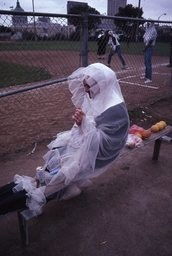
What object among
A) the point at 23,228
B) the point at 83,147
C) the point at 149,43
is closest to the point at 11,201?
the point at 23,228

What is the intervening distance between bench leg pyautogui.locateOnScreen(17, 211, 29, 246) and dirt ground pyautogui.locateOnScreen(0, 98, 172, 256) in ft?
0.27

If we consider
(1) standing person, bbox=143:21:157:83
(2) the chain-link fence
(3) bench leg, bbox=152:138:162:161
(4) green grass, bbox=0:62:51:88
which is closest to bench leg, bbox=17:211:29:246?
(2) the chain-link fence

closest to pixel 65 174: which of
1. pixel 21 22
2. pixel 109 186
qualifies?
pixel 109 186

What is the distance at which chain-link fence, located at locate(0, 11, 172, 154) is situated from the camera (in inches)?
142

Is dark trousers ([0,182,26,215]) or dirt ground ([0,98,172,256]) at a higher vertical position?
dark trousers ([0,182,26,215])

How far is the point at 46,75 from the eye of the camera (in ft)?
32.7

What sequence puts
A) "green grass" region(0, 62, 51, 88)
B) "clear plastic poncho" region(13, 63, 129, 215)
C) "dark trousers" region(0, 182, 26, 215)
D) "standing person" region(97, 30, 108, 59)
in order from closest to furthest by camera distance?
"dark trousers" region(0, 182, 26, 215) → "clear plastic poncho" region(13, 63, 129, 215) → "standing person" region(97, 30, 108, 59) → "green grass" region(0, 62, 51, 88)

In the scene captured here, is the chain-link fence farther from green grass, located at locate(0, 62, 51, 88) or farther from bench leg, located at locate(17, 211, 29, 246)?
bench leg, located at locate(17, 211, 29, 246)

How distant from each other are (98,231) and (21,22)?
240 centimetres

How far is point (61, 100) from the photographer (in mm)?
6828

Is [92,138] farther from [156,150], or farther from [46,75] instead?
[46,75]

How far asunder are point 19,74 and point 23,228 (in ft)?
27.3

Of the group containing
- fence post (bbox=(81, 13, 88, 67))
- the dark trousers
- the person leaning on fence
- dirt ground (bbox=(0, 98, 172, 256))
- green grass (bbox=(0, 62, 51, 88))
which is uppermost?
fence post (bbox=(81, 13, 88, 67))

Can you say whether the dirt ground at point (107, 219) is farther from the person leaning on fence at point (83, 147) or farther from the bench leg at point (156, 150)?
the person leaning on fence at point (83, 147)
